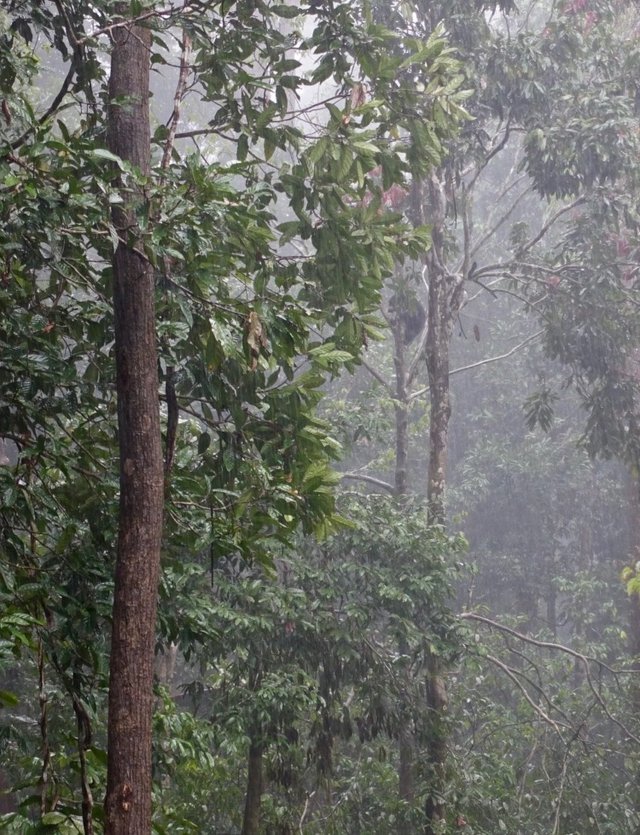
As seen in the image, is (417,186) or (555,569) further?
(555,569)

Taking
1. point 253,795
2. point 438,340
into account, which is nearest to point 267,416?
point 253,795

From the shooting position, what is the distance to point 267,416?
372 cm

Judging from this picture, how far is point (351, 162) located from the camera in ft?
13.7

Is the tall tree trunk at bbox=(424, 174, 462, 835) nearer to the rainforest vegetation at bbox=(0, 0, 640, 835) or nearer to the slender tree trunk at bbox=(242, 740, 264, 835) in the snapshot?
the rainforest vegetation at bbox=(0, 0, 640, 835)

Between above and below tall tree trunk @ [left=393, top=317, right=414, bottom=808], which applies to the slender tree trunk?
below

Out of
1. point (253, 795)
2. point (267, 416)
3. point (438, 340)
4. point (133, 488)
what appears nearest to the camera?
point (133, 488)

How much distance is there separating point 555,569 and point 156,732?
1277 centimetres

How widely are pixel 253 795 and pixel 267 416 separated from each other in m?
4.18

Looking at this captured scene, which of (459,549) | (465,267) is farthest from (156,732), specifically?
(465,267)

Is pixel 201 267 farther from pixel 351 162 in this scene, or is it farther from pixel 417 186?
pixel 417 186

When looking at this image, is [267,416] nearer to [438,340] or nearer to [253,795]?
[253,795]

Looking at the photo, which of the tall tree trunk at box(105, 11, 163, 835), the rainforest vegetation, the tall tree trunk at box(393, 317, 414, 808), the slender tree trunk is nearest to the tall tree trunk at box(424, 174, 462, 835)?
the rainforest vegetation

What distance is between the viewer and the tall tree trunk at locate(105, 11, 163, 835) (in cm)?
275

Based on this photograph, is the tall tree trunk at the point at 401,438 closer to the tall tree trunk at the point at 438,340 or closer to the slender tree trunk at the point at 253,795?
the tall tree trunk at the point at 438,340
